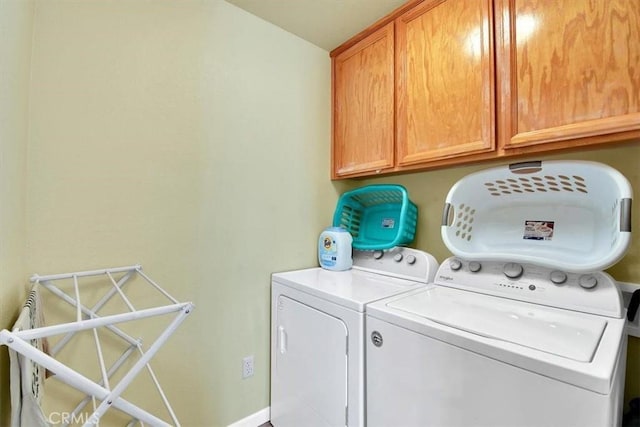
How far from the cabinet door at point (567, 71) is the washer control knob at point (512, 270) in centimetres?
50

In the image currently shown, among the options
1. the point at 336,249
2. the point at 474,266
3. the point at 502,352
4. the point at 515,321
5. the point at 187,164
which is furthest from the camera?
the point at 336,249

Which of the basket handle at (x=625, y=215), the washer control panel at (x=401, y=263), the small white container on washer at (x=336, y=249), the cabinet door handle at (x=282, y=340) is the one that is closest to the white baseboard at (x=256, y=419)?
the cabinet door handle at (x=282, y=340)

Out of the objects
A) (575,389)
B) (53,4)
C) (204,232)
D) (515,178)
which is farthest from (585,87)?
(53,4)

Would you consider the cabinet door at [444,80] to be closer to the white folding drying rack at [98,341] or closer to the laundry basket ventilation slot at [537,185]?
the laundry basket ventilation slot at [537,185]

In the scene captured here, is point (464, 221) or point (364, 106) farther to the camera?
point (364, 106)

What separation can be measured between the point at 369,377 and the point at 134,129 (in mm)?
1509

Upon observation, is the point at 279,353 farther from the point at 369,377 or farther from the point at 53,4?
the point at 53,4

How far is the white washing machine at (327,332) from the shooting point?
45.6 inches

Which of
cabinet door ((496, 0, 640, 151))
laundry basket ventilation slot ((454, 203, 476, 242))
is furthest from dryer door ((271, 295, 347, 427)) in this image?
cabinet door ((496, 0, 640, 151))

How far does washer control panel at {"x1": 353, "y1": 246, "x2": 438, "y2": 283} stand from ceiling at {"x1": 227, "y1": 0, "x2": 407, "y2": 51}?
1.41m

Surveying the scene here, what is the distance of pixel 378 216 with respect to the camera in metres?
2.01

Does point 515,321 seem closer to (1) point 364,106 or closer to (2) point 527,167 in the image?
(2) point 527,167

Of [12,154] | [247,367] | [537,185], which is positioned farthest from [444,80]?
[247,367]

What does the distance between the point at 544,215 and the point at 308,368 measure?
1.34m
